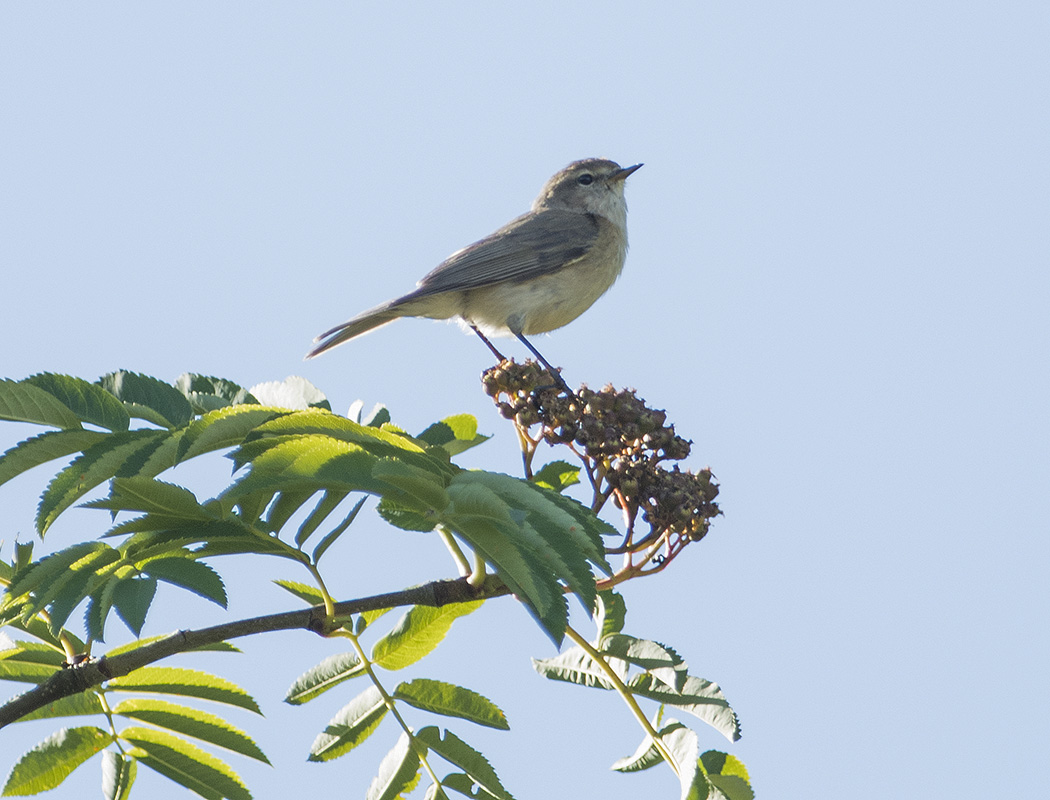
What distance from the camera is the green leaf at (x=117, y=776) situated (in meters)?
3.21

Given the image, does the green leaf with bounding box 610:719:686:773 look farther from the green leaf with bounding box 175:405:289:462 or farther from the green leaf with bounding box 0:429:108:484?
the green leaf with bounding box 0:429:108:484

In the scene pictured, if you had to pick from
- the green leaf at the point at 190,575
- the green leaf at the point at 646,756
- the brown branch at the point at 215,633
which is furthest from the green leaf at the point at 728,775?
the green leaf at the point at 190,575

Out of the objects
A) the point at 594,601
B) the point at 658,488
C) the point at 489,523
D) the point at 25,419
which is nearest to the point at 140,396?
the point at 25,419

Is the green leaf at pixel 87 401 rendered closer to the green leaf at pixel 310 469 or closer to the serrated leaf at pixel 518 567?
the green leaf at pixel 310 469

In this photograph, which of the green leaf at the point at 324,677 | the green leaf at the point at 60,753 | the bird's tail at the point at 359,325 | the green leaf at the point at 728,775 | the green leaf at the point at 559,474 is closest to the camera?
the green leaf at the point at 728,775

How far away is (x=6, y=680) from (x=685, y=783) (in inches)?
74.9

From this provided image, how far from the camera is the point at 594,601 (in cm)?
233

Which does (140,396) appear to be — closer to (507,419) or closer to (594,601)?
(594,601)

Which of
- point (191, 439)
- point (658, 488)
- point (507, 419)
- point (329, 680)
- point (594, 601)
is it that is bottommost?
point (594, 601)

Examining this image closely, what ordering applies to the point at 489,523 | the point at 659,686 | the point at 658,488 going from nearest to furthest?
1. the point at 489,523
2. the point at 659,686
3. the point at 658,488

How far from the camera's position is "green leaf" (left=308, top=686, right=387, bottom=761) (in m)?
3.26

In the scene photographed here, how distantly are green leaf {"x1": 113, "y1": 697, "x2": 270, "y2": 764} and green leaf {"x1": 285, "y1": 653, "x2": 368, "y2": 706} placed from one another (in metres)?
0.19

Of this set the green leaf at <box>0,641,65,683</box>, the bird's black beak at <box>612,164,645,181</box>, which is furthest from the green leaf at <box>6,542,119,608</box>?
the bird's black beak at <box>612,164,645,181</box>

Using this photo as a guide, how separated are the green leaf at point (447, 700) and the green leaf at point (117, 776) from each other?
2.66 ft
